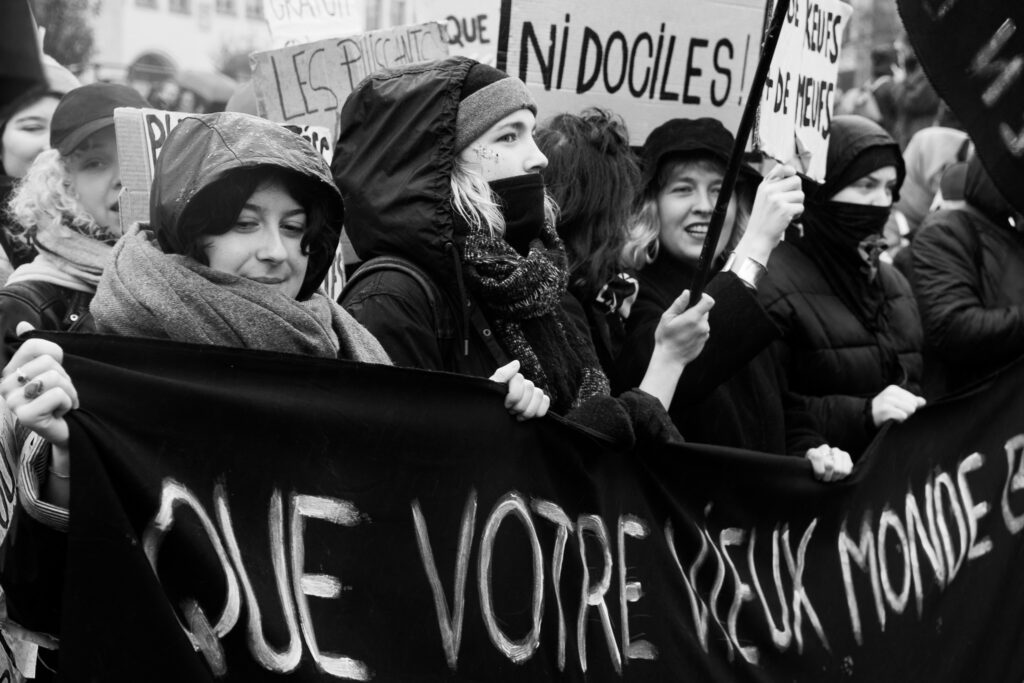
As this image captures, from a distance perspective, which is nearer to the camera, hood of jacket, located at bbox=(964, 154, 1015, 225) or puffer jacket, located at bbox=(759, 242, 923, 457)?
puffer jacket, located at bbox=(759, 242, 923, 457)

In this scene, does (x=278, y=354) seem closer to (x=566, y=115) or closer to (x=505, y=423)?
(x=505, y=423)

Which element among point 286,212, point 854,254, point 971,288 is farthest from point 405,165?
point 971,288

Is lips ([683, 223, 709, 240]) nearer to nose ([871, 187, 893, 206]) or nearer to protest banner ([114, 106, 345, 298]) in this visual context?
nose ([871, 187, 893, 206])

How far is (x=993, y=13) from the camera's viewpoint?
362 cm

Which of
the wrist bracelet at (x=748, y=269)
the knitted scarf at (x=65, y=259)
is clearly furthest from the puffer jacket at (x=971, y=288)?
the knitted scarf at (x=65, y=259)

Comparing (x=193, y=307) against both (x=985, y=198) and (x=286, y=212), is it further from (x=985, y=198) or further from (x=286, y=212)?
(x=985, y=198)

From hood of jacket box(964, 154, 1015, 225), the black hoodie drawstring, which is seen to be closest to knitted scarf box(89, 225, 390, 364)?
the black hoodie drawstring

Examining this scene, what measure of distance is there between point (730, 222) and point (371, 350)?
1.71 meters

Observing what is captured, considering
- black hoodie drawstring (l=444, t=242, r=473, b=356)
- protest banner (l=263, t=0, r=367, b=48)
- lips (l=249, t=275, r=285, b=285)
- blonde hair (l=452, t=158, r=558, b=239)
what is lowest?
protest banner (l=263, t=0, r=367, b=48)

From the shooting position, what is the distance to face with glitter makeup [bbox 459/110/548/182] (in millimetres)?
3412

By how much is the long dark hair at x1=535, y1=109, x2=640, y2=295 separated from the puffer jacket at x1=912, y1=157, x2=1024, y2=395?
1.60m

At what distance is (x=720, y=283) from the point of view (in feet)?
12.3

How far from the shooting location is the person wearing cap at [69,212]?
3383 mm

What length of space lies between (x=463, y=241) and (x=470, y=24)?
2338mm
